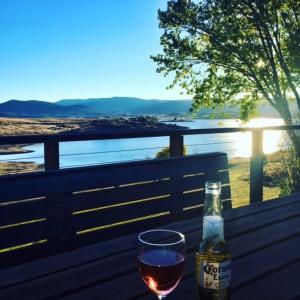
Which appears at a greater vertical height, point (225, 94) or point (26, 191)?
point (225, 94)

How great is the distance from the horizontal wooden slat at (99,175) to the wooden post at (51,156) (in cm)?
27

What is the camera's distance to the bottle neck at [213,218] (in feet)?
3.53

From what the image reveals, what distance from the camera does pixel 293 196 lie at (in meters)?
3.16

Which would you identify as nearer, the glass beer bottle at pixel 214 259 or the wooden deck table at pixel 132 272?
the glass beer bottle at pixel 214 259

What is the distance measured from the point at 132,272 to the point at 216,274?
57cm

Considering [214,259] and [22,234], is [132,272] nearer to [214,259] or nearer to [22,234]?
[214,259]

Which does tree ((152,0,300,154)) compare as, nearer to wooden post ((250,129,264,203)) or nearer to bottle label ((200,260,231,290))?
wooden post ((250,129,264,203))

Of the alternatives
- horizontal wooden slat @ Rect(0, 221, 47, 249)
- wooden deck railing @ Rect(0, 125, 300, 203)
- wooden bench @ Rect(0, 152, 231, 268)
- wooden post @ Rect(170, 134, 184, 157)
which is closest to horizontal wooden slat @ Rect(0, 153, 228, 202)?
wooden bench @ Rect(0, 152, 231, 268)

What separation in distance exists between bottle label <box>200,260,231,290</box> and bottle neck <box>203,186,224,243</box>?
0.06 metres

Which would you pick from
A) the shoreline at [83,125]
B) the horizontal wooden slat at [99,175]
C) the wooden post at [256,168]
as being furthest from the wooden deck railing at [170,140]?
the shoreline at [83,125]

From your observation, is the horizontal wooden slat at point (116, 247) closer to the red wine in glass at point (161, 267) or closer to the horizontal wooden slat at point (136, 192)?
the horizontal wooden slat at point (136, 192)

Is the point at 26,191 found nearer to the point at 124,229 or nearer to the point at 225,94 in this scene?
the point at 124,229

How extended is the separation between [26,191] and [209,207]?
1695 millimetres

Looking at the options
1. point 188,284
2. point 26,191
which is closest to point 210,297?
point 188,284
